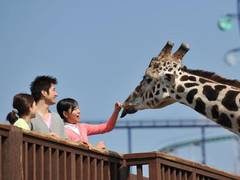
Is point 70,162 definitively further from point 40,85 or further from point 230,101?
point 230,101

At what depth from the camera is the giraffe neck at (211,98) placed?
14148 mm

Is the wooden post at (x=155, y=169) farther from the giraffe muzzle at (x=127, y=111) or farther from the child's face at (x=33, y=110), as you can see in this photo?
the giraffe muzzle at (x=127, y=111)

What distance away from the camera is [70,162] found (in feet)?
39.2

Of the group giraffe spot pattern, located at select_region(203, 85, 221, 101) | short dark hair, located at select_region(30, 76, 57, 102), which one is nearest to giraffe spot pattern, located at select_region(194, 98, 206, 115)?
giraffe spot pattern, located at select_region(203, 85, 221, 101)

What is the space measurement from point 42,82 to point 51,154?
4.23 ft

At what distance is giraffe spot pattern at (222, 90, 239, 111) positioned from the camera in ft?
46.4

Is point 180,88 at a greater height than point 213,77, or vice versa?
point 213,77

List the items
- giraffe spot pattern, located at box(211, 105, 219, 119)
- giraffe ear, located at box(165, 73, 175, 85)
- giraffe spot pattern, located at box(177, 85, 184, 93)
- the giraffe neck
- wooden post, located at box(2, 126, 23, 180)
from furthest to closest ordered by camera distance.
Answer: giraffe ear, located at box(165, 73, 175, 85), giraffe spot pattern, located at box(177, 85, 184, 93), giraffe spot pattern, located at box(211, 105, 219, 119), the giraffe neck, wooden post, located at box(2, 126, 23, 180)

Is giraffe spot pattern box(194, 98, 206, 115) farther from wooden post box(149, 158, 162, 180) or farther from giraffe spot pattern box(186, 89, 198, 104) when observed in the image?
wooden post box(149, 158, 162, 180)

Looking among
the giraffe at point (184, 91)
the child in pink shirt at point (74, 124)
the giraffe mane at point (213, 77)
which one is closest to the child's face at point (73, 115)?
the child in pink shirt at point (74, 124)

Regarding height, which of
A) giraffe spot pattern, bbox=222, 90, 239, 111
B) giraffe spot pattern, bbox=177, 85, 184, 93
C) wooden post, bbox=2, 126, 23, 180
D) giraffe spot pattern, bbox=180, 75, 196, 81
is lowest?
wooden post, bbox=2, 126, 23, 180

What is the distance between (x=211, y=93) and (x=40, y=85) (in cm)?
284

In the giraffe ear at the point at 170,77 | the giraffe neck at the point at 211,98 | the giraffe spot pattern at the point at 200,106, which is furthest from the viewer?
the giraffe ear at the point at 170,77

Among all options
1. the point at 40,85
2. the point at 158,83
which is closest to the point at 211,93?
A: the point at 158,83
